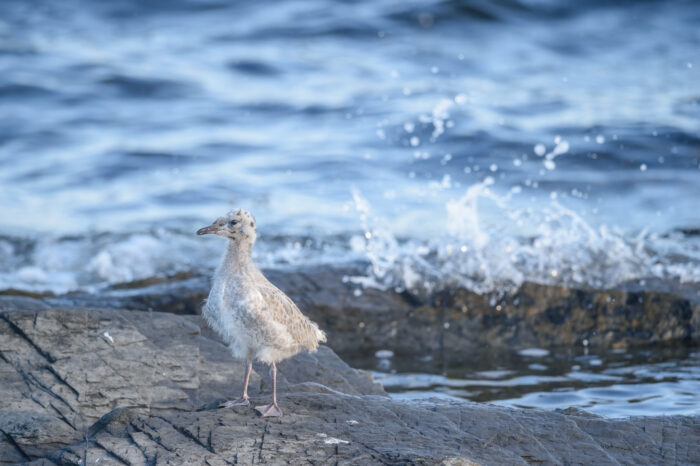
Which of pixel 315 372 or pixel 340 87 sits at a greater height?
pixel 340 87

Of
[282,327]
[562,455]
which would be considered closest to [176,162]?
[282,327]

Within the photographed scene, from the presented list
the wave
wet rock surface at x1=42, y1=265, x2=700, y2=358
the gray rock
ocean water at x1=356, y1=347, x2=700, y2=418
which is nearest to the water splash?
the wave

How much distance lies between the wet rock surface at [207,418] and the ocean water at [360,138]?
11.5 ft

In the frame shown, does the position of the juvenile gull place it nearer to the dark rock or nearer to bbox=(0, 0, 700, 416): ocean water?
the dark rock

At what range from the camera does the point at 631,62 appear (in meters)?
17.8

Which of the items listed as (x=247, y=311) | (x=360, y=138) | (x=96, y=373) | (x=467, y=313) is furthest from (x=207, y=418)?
(x=360, y=138)

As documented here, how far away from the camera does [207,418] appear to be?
4344mm

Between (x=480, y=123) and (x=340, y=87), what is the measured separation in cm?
335

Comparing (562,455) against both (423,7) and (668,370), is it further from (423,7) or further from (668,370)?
(423,7)

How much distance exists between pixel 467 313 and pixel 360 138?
285 inches

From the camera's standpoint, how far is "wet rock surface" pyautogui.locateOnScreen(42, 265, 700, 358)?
8.00 metres

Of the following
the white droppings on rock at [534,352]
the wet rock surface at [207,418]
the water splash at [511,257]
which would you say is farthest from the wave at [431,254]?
the wet rock surface at [207,418]

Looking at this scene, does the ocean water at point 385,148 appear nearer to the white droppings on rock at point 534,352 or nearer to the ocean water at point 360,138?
the ocean water at point 360,138

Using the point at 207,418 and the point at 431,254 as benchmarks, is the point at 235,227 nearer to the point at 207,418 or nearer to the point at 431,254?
the point at 207,418
